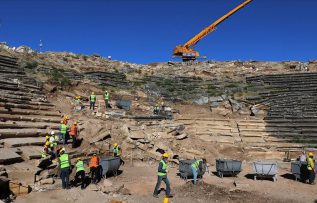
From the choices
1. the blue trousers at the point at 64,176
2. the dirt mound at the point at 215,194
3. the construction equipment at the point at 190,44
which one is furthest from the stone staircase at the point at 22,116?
the construction equipment at the point at 190,44

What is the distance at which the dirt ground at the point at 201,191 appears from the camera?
13.6m

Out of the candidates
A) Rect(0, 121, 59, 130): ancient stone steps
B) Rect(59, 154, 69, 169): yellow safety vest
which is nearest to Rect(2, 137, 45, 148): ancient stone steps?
Rect(0, 121, 59, 130): ancient stone steps

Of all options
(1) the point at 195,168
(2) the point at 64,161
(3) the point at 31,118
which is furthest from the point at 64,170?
(3) the point at 31,118

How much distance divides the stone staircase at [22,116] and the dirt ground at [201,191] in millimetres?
3537

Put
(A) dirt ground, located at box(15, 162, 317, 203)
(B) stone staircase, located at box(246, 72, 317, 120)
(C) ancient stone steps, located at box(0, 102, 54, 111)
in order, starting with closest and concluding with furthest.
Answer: (A) dirt ground, located at box(15, 162, 317, 203) < (C) ancient stone steps, located at box(0, 102, 54, 111) < (B) stone staircase, located at box(246, 72, 317, 120)

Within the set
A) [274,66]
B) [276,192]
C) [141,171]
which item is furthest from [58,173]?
[274,66]

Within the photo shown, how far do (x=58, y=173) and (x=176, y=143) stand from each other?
396 inches

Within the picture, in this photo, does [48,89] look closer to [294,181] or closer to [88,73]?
[88,73]

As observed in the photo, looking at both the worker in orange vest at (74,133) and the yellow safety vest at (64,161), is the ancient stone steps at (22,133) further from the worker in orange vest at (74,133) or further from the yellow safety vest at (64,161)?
the yellow safety vest at (64,161)

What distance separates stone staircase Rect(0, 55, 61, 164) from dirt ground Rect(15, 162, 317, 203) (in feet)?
11.6

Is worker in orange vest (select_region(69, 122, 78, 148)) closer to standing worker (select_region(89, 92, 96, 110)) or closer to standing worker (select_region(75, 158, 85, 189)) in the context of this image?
standing worker (select_region(75, 158, 85, 189))

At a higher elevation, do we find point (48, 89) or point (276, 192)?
point (48, 89)

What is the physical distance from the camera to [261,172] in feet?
59.8

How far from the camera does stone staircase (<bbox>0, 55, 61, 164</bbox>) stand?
1744cm
